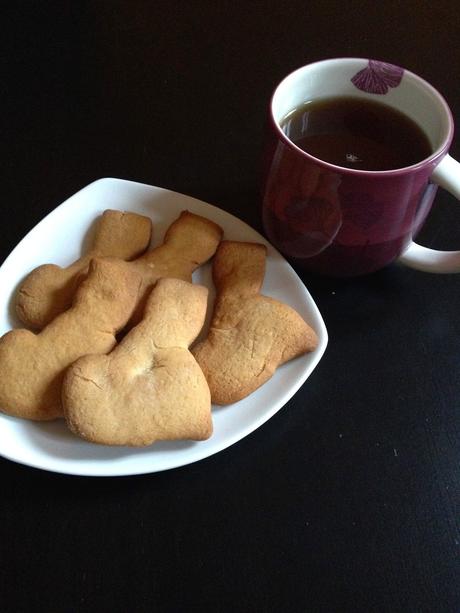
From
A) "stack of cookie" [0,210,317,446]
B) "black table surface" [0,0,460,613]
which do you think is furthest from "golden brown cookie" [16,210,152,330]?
"black table surface" [0,0,460,613]

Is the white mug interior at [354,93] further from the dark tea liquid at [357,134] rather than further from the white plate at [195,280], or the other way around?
the white plate at [195,280]

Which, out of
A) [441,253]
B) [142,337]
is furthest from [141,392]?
[441,253]

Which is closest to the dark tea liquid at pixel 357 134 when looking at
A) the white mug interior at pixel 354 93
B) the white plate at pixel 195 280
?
the white mug interior at pixel 354 93

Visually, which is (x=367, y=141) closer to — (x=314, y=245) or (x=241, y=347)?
(x=314, y=245)

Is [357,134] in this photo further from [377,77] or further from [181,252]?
[181,252]

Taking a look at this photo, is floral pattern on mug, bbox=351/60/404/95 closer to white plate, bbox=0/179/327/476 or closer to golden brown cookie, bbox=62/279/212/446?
white plate, bbox=0/179/327/476
